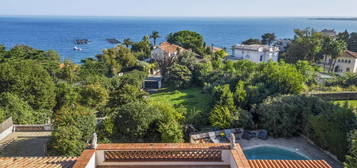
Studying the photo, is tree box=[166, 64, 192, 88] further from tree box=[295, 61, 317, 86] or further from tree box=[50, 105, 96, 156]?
tree box=[50, 105, 96, 156]

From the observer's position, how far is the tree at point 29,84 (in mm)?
19422

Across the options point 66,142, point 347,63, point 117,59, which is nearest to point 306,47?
point 347,63

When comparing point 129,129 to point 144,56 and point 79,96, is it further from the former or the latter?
point 144,56

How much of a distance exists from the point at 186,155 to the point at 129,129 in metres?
7.57

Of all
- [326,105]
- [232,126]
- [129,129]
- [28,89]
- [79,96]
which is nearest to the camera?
[129,129]

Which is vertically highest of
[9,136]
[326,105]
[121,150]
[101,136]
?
[121,150]

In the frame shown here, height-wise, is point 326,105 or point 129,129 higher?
point 326,105

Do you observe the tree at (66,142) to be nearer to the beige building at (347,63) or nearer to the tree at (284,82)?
the tree at (284,82)

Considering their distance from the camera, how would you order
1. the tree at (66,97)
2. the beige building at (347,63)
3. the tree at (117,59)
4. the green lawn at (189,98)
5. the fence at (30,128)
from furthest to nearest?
1. the beige building at (347,63)
2. the tree at (117,59)
3. the green lawn at (189,98)
4. the tree at (66,97)
5. the fence at (30,128)

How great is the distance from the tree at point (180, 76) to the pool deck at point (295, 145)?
16.1 m

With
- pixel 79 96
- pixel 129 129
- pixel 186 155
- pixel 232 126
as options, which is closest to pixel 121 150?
pixel 186 155

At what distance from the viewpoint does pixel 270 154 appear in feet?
47.7

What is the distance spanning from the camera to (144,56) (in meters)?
50.1

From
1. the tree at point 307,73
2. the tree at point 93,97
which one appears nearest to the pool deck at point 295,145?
the tree at point 307,73
